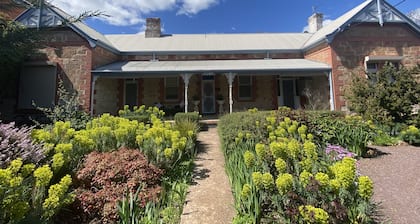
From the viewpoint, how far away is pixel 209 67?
44.0 feet

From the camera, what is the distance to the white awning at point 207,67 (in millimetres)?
12852

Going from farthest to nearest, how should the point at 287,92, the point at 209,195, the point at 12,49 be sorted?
1. the point at 287,92
2. the point at 12,49
3. the point at 209,195

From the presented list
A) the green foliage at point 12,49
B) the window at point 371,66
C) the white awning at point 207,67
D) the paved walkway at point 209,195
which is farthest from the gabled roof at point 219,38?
the paved walkway at point 209,195

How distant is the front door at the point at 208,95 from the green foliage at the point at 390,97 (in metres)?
8.55

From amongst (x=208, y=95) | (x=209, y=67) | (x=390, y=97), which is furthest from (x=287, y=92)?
(x=390, y=97)

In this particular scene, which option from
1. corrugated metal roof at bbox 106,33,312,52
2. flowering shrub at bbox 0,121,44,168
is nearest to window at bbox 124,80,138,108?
corrugated metal roof at bbox 106,33,312,52

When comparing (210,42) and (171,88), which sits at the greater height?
(210,42)

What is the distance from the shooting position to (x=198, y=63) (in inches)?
579

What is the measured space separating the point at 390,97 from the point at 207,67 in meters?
8.48

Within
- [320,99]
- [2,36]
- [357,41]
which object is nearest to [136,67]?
[2,36]

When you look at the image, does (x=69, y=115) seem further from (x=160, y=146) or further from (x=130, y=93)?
(x=160, y=146)

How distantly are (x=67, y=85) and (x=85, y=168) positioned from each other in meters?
10.9

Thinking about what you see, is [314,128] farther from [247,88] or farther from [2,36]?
[2,36]

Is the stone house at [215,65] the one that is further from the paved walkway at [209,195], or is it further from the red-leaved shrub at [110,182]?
the red-leaved shrub at [110,182]
